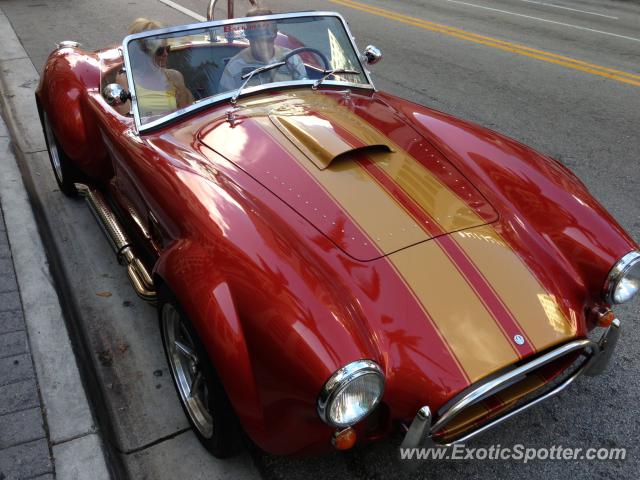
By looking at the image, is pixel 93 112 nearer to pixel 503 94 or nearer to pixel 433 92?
pixel 433 92

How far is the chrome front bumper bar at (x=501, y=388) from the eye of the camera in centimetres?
181

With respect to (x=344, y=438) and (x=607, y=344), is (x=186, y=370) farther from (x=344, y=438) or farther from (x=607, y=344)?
(x=607, y=344)

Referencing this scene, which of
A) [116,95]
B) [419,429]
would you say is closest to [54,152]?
[116,95]

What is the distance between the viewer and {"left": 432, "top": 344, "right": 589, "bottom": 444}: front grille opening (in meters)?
1.96

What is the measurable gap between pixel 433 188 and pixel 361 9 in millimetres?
9065

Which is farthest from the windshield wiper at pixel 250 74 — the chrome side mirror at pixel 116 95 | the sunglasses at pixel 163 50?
the chrome side mirror at pixel 116 95

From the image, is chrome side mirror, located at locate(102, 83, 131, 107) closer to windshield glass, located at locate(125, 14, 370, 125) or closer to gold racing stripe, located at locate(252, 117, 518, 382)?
windshield glass, located at locate(125, 14, 370, 125)

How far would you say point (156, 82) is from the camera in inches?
119

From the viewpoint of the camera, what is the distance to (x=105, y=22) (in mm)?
8844

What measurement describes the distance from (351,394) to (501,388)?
53 centimetres

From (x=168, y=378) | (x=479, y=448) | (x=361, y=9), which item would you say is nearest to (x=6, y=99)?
(x=168, y=378)

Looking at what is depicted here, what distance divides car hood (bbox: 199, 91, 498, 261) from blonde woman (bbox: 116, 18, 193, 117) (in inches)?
12.5

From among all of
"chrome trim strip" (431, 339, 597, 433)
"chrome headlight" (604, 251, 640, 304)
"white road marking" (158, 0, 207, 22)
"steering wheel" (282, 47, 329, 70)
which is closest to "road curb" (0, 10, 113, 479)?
"chrome trim strip" (431, 339, 597, 433)

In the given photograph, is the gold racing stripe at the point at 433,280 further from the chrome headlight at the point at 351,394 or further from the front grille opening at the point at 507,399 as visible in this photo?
the chrome headlight at the point at 351,394
